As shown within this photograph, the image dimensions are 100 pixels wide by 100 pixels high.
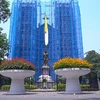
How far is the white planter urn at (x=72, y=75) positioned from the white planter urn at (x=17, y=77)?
2.30m

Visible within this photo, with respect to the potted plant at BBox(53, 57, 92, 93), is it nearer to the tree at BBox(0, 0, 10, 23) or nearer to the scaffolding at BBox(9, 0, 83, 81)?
the tree at BBox(0, 0, 10, 23)

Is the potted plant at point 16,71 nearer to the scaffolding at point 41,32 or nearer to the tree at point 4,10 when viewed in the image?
the tree at point 4,10

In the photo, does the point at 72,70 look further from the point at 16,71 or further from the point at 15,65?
the point at 15,65

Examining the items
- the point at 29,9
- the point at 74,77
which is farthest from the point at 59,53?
the point at 74,77

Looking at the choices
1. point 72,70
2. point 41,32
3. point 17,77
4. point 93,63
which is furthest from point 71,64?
point 41,32

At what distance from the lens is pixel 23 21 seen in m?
44.8

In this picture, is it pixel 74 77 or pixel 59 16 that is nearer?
pixel 74 77

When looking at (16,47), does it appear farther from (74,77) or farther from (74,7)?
(74,77)

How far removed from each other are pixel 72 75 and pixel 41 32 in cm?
3251

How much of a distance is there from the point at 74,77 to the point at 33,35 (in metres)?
28.5

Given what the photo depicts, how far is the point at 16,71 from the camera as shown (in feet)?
45.7

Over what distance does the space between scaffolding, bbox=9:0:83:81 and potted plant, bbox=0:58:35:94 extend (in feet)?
83.8

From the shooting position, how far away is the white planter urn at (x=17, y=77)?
14.0 m

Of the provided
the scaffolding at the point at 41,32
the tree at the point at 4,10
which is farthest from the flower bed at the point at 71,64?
the scaffolding at the point at 41,32
